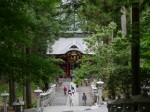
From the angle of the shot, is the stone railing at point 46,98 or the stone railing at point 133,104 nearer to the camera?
the stone railing at point 133,104

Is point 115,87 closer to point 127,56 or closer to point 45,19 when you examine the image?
point 127,56

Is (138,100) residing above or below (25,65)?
below

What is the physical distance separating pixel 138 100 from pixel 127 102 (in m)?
0.62

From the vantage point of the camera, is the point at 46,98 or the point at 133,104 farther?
the point at 46,98

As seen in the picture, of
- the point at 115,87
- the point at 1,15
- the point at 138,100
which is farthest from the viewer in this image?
the point at 115,87

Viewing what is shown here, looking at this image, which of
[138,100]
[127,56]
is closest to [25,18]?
[138,100]

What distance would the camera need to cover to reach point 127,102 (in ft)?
35.0

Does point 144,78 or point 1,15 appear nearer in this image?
point 1,15

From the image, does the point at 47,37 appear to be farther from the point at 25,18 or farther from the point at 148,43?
the point at 25,18

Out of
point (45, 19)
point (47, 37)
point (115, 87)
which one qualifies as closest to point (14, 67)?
point (115, 87)

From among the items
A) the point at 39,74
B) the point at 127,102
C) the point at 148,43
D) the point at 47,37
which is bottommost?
the point at 127,102

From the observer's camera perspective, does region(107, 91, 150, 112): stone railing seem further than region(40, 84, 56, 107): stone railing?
No

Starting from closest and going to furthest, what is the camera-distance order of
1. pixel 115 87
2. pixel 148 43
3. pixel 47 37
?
pixel 148 43, pixel 115 87, pixel 47 37

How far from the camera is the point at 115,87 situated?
16906 mm
